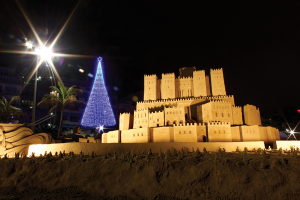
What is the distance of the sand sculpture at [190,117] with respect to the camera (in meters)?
22.5

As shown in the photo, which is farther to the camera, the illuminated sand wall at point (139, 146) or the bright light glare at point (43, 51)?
the bright light glare at point (43, 51)

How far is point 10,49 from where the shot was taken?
117 feet

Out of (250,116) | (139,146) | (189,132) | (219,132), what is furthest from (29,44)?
(250,116)

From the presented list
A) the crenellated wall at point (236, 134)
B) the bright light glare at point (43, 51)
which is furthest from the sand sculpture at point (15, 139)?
the crenellated wall at point (236, 134)

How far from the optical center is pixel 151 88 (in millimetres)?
32750

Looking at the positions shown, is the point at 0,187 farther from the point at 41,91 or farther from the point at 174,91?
the point at 41,91

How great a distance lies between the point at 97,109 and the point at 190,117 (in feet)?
54.2

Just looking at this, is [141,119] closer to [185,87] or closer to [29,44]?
[185,87]

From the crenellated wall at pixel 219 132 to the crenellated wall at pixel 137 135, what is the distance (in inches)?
279

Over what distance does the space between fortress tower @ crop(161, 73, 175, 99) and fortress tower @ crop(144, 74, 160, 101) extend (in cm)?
114

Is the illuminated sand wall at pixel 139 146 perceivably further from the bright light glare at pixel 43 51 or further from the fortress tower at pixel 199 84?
the fortress tower at pixel 199 84

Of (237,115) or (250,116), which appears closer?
(237,115)

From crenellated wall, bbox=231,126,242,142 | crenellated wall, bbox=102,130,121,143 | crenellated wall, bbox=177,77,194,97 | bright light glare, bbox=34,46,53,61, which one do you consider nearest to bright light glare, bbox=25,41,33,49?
bright light glare, bbox=34,46,53,61

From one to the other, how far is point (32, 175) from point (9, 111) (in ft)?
49.8
